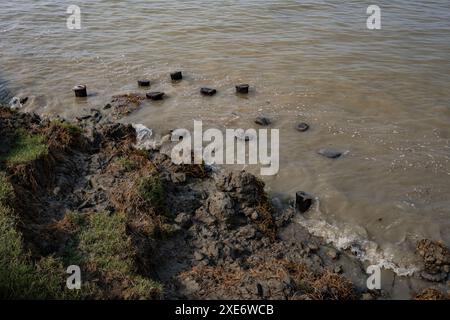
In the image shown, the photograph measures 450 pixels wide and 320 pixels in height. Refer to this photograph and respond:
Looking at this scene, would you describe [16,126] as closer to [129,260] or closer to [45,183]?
[45,183]

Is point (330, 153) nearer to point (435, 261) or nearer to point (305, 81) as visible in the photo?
point (435, 261)

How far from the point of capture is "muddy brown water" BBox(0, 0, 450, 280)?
7824 millimetres

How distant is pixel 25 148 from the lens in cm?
790

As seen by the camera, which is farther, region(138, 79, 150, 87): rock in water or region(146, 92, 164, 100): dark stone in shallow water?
region(138, 79, 150, 87): rock in water

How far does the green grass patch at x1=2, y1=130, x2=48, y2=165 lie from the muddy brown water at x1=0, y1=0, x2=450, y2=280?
120 inches

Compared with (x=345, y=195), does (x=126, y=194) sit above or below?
above

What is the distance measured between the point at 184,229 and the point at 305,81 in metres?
7.34

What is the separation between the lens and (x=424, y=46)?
47.7 feet

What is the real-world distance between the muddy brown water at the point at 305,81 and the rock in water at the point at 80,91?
0.90 feet

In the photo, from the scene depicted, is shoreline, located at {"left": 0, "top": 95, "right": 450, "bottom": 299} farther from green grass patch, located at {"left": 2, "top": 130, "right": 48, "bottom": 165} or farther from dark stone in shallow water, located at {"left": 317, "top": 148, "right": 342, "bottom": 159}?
dark stone in shallow water, located at {"left": 317, "top": 148, "right": 342, "bottom": 159}

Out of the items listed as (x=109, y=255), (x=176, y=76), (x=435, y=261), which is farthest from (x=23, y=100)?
(x=435, y=261)

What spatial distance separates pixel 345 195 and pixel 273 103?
4.24 meters

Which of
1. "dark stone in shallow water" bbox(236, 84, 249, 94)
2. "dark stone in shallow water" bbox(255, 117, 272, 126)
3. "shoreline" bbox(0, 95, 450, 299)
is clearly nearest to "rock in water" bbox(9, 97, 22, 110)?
"shoreline" bbox(0, 95, 450, 299)
